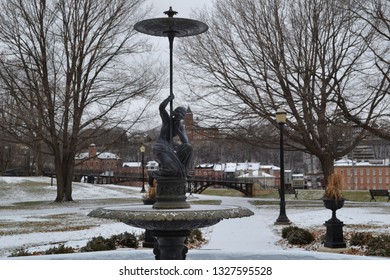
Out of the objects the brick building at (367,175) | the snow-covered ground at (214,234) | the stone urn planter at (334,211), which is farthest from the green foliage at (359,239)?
the brick building at (367,175)

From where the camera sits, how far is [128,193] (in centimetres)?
4075

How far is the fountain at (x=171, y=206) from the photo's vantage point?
6.70 metres

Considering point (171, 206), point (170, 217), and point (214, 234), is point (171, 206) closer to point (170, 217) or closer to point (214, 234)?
point (170, 217)

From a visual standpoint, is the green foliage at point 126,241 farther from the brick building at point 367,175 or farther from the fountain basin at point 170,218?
the brick building at point 367,175

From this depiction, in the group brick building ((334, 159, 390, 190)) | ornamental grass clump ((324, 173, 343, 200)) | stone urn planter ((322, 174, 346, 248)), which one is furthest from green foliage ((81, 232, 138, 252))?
brick building ((334, 159, 390, 190))

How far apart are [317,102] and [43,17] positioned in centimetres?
1711

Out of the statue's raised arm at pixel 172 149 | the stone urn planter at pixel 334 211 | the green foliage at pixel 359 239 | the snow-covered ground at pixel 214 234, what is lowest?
the snow-covered ground at pixel 214 234

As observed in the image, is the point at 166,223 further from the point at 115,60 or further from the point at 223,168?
the point at 223,168

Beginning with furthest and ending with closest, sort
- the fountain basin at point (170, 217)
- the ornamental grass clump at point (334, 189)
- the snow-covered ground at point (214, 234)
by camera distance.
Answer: the ornamental grass clump at point (334, 189) → the snow-covered ground at point (214, 234) → the fountain basin at point (170, 217)

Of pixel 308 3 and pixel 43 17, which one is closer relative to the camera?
pixel 308 3

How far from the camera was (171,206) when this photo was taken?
25.7 ft

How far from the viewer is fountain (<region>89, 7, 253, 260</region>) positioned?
670 centimetres

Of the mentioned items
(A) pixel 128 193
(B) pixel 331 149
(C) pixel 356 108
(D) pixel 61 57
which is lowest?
(A) pixel 128 193

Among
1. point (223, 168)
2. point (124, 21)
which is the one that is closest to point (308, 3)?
point (124, 21)
